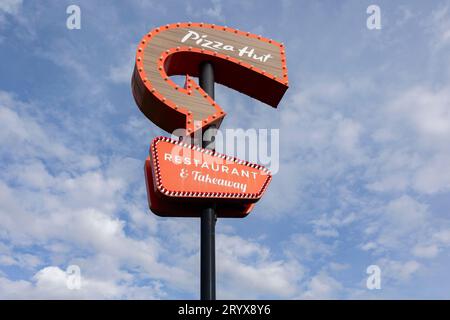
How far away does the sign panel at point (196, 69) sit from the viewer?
11.1 metres

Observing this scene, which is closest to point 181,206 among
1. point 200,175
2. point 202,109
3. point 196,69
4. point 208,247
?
point 200,175

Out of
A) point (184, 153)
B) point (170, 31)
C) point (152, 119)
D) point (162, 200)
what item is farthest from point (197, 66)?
point (162, 200)

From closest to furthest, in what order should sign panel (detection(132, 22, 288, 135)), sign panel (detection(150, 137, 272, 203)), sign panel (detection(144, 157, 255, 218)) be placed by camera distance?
sign panel (detection(150, 137, 272, 203)), sign panel (detection(144, 157, 255, 218)), sign panel (detection(132, 22, 288, 135))

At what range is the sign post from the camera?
1023 centimetres

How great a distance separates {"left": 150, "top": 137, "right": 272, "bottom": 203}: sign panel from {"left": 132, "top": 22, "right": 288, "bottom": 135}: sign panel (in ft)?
2.20

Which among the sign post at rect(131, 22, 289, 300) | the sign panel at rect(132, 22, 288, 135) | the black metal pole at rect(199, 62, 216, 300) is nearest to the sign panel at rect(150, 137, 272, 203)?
the sign post at rect(131, 22, 289, 300)

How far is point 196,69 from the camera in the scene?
1242cm

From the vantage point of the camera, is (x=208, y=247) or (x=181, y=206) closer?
(x=208, y=247)

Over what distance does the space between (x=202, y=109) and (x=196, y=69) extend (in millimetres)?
1653

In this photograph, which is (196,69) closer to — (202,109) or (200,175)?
(202,109)

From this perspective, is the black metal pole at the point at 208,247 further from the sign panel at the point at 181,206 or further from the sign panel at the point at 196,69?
the sign panel at the point at 196,69

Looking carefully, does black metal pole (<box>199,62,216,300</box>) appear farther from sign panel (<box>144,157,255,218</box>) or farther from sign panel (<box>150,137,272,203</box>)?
sign panel (<box>150,137,272,203</box>)
